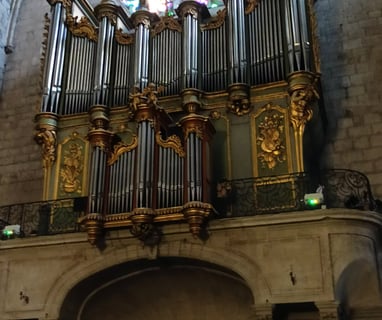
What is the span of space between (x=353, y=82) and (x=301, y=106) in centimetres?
310

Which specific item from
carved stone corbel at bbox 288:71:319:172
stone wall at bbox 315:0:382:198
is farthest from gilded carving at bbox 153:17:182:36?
stone wall at bbox 315:0:382:198

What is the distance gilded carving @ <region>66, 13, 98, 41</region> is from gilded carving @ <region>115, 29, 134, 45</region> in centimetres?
54

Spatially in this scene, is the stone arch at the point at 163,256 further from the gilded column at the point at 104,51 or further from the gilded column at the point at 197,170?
the gilded column at the point at 104,51

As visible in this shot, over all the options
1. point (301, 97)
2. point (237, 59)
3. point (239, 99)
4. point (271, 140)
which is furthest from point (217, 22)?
point (271, 140)

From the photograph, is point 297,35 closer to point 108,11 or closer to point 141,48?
point 141,48

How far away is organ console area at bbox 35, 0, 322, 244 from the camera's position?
1113 cm

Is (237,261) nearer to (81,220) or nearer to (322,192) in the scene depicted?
(322,192)

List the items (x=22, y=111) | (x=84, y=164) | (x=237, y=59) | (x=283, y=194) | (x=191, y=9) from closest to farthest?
(x=283, y=194)
(x=237, y=59)
(x=84, y=164)
(x=191, y=9)
(x=22, y=111)

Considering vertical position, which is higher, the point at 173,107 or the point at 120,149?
the point at 173,107

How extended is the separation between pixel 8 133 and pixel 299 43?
28.1 feet

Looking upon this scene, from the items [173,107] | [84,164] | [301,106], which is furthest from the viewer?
[84,164]

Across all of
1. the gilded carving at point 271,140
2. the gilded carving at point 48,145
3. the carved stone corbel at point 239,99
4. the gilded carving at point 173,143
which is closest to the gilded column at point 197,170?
the gilded carving at point 173,143

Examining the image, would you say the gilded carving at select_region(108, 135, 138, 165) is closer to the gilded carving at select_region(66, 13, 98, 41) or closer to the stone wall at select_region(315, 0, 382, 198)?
the gilded carving at select_region(66, 13, 98, 41)

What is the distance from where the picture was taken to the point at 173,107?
12.6 meters
